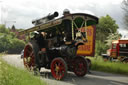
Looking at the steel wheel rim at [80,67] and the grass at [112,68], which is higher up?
the steel wheel rim at [80,67]

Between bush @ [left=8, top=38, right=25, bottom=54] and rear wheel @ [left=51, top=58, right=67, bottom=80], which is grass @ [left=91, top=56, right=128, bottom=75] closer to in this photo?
rear wheel @ [left=51, top=58, right=67, bottom=80]

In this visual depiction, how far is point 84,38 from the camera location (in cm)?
901

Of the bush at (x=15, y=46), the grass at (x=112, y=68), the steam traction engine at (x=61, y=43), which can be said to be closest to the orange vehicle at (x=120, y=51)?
the grass at (x=112, y=68)

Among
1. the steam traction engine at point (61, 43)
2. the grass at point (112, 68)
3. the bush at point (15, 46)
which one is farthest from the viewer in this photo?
the bush at point (15, 46)

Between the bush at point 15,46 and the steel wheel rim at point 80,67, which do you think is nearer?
the steel wheel rim at point 80,67

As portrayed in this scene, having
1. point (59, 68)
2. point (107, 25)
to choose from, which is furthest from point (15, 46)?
point (59, 68)

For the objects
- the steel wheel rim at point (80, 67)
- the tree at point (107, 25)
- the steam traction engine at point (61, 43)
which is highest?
the tree at point (107, 25)

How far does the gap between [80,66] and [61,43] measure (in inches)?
55.9

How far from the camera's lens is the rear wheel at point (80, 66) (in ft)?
30.5

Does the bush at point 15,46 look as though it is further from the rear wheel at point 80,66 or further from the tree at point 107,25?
the rear wheel at point 80,66

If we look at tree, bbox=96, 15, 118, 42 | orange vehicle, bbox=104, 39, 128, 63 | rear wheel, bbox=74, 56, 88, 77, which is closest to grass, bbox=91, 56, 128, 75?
rear wheel, bbox=74, 56, 88, 77

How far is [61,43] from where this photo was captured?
30.9ft

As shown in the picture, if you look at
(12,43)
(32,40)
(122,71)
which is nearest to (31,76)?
(32,40)

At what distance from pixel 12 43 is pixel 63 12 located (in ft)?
184
